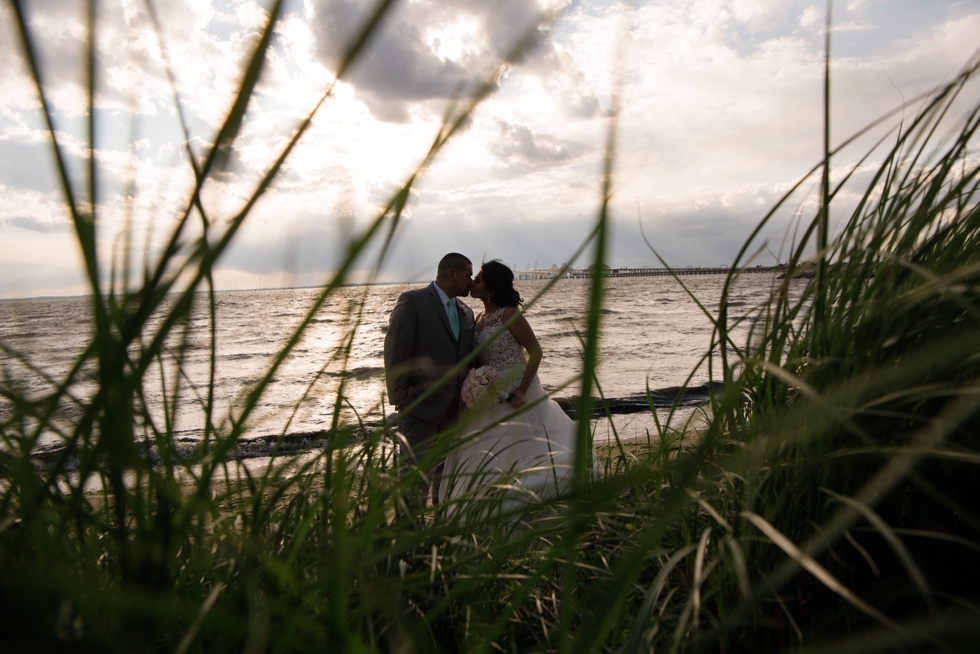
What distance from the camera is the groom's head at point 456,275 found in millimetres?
5250

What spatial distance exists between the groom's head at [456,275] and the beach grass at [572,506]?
13.0ft

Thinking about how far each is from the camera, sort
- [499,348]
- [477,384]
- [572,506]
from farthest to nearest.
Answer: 1. [499,348]
2. [477,384]
3. [572,506]

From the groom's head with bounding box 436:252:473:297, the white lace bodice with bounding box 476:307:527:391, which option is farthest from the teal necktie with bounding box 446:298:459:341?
the white lace bodice with bounding box 476:307:527:391

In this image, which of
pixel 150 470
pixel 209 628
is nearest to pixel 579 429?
pixel 150 470

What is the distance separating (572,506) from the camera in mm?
445

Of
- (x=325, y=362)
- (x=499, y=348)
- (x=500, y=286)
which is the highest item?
(x=325, y=362)

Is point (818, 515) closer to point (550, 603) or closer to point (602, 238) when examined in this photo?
point (550, 603)

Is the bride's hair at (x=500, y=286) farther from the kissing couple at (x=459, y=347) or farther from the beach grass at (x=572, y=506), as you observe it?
the beach grass at (x=572, y=506)

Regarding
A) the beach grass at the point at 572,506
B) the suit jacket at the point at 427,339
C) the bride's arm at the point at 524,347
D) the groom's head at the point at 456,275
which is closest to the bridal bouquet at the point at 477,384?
the suit jacket at the point at 427,339

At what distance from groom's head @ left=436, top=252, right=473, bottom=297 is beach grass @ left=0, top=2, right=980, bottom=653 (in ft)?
13.0

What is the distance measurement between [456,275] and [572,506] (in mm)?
4808

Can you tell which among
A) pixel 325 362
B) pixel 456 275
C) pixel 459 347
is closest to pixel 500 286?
pixel 456 275

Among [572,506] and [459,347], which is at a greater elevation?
[572,506]

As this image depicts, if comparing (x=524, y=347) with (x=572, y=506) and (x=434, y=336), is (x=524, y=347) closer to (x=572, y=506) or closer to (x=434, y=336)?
(x=434, y=336)
